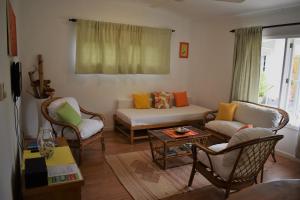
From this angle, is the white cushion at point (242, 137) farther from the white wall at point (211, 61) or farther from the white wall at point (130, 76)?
the white wall at point (211, 61)

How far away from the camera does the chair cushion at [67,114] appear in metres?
3.35

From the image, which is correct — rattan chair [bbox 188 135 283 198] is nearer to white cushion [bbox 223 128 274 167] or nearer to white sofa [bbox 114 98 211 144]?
white cushion [bbox 223 128 274 167]

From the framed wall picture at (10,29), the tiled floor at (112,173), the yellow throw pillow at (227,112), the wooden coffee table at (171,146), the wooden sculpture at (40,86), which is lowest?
the tiled floor at (112,173)

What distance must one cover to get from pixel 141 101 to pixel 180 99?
97 centimetres

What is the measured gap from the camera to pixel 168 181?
296cm

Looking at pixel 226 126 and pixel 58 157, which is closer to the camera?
pixel 58 157

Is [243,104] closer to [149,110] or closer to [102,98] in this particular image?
[149,110]

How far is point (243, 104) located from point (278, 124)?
0.70 metres

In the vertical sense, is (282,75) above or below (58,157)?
above

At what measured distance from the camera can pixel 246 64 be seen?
438 centimetres

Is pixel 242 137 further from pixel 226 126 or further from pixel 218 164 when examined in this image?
pixel 226 126

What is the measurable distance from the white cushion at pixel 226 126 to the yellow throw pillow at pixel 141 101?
1.34 meters

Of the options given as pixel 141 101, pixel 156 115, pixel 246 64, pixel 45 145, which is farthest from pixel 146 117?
pixel 45 145

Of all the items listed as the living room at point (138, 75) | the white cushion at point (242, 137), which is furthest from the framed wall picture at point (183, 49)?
the white cushion at point (242, 137)
